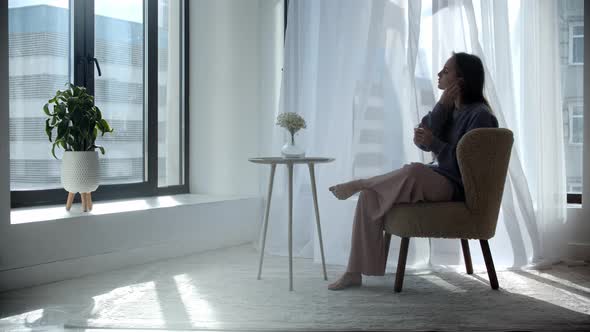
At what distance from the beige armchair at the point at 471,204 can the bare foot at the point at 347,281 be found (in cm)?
20

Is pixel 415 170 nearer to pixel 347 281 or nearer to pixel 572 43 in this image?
pixel 347 281

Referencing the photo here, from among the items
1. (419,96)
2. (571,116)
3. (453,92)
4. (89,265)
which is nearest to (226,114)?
(419,96)

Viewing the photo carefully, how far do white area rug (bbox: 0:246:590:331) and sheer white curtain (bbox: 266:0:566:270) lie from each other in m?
0.29

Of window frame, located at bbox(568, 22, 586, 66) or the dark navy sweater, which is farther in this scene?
window frame, located at bbox(568, 22, 586, 66)

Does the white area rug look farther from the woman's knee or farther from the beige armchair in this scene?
the woman's knee

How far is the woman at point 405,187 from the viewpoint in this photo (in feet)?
10.2

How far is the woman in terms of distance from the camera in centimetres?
311

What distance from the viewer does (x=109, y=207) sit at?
3768 millimetres

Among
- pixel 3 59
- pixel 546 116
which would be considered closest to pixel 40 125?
pixel 3 59

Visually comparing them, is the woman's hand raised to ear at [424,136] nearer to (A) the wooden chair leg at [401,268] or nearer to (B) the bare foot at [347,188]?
(B) the bare foot at [347,188]

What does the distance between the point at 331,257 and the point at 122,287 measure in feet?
4.30

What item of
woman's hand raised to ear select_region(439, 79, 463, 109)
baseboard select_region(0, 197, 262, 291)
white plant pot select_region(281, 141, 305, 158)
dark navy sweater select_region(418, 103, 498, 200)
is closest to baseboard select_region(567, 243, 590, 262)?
A: dark navy sweater select_region(418, 103, 498, 200)

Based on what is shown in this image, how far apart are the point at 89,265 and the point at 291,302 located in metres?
1.26

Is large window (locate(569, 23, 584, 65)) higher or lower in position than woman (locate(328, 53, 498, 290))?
higher
